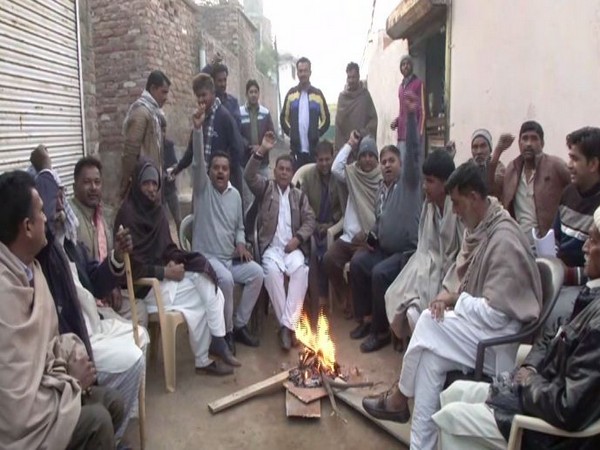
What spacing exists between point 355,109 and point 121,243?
4215mm

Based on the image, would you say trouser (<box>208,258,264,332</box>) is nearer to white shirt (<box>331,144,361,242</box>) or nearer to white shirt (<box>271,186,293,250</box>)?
white shirt (<box>271,186,293,250</box>)

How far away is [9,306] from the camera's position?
2.22m

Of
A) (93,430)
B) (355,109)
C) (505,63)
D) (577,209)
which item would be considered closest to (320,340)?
(577,209)

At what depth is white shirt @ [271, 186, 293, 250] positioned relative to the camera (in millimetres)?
5160

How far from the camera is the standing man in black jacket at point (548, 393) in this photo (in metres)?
1.94

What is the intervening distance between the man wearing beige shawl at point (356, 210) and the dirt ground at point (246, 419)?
102 centimetres

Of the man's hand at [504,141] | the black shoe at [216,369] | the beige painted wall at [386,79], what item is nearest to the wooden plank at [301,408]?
the black shoe at [216,369]

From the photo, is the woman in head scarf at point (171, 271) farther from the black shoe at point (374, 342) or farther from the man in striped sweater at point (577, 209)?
the man in striped sweater at point (577, 209)

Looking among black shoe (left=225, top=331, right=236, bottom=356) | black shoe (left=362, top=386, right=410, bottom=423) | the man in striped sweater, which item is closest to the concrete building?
the man in striped sweater

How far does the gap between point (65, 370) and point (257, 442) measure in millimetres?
1406

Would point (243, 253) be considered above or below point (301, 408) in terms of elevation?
above

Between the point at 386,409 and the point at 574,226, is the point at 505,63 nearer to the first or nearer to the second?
the point at 574,226

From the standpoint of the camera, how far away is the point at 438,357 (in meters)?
2.93

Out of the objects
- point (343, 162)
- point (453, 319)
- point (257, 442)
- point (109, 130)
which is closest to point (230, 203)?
point (343, 162)
